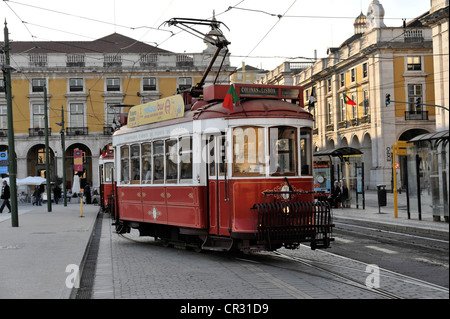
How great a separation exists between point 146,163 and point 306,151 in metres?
4.28

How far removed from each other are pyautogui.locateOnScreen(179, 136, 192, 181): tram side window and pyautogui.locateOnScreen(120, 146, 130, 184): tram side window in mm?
3264

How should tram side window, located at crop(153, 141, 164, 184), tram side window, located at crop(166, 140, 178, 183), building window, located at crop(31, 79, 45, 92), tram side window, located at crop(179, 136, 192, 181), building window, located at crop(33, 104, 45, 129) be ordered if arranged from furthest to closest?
building window, located at crop(33, 104, 45, 129)
building window, located at crop(31, 79, 45, 92)
tram side window, located at crop(153, 141, 164, 184)
tram side window, located at crop(166, 140, 178, 183)
tram side window, located at crop(179, 136, 192, 181)

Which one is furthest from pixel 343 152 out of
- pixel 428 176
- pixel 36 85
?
pixel 36 85

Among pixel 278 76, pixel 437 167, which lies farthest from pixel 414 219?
pixel 278 76

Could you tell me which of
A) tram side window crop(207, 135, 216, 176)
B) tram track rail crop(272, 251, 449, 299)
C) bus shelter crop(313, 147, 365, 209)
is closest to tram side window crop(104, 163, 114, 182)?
bus shelter crop(313, 147, 365, 209)

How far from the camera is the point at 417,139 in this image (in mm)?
20609

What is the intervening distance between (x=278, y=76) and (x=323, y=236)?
65694mm

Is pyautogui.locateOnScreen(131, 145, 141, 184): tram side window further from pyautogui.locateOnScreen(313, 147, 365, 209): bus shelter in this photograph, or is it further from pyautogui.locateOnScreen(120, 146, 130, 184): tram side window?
pyautogui.locateOnScreen(313, 147, 365, 209): bus shelter

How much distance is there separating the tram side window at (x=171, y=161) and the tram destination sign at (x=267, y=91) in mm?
2058

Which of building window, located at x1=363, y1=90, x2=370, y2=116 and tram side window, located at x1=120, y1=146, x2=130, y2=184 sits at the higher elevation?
building window, located at x1=363, y1=90, x2=370, y2=116

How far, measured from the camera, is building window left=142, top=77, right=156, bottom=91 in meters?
74.5

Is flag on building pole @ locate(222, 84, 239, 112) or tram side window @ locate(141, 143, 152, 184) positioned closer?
flag on building pole @ locate(222, 84, 239, 112)

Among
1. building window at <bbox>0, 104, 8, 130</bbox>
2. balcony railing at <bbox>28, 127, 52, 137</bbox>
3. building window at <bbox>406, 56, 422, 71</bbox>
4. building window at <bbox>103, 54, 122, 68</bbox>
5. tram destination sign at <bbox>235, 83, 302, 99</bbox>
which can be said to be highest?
building window at <bbox>103, 54, 122, 68</bbox>
